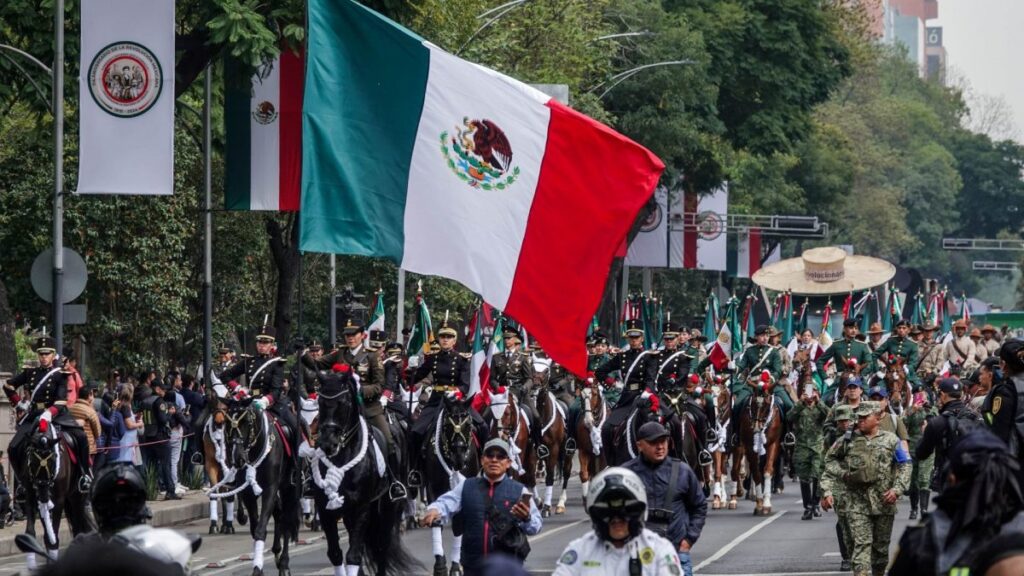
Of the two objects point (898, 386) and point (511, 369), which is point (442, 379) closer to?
point (511, 369)

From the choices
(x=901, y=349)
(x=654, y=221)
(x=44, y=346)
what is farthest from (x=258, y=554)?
(x=654, y=221)

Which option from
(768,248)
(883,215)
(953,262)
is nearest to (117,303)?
(768,248)

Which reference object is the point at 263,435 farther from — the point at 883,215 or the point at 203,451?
the point at 883,215

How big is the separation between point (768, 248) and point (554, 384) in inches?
2118

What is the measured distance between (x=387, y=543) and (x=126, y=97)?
777 centimetres

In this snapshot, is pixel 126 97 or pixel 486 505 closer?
pixel 486 505

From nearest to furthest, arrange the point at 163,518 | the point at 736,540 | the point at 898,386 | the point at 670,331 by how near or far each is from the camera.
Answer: the point at 736,540 < the point at 670,331 < the point at 163,518 < the point at 898,386

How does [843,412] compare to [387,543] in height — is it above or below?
above

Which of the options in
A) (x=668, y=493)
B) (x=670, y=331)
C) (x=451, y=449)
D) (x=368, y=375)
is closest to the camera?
(x=668, y=493)

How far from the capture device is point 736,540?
78.8ft

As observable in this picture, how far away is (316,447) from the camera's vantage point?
18.8 metres

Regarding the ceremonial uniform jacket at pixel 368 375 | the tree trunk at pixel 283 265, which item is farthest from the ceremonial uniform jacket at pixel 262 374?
the tree trunk at pixel 283 265

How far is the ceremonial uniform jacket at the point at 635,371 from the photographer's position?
79.0 feet

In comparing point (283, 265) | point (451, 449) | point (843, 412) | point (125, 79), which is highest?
point (125, 79)
